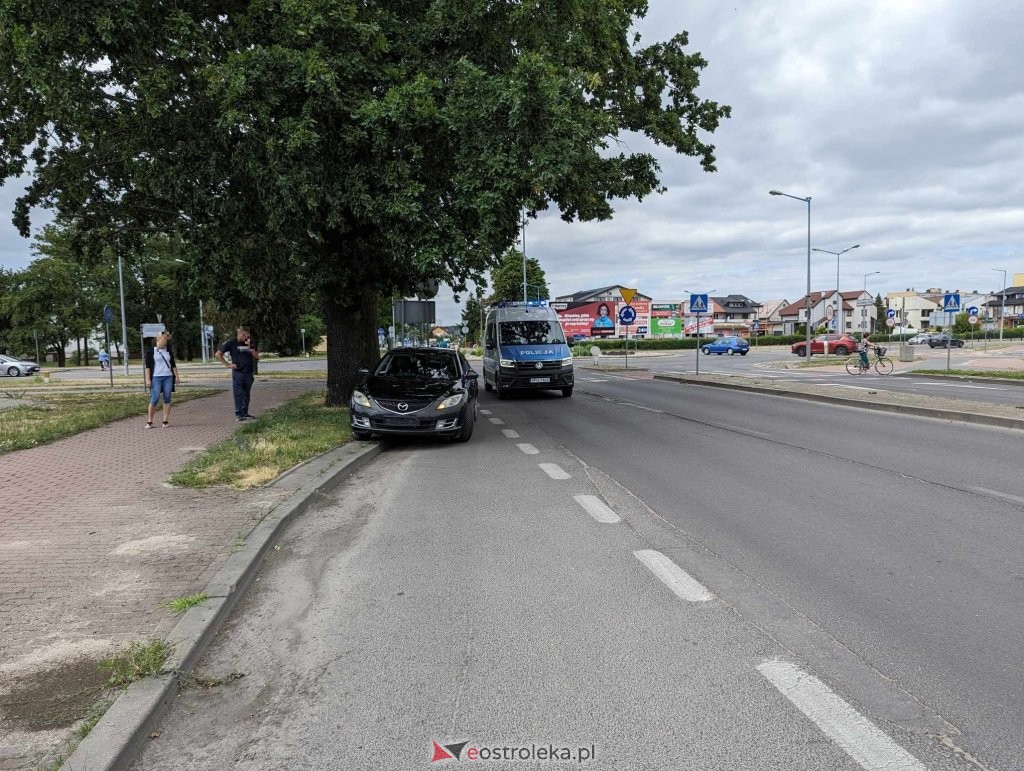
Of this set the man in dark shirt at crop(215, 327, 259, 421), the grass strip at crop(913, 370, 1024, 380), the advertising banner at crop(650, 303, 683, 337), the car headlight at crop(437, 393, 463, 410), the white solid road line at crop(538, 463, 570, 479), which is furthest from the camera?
the advertising banner at crop(650, 303, 683, 337)

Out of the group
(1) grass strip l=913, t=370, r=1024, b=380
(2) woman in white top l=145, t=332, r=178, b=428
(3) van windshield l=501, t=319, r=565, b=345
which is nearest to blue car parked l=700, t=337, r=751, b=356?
(1) grass strip l=913, t=370, r=1024, b=380

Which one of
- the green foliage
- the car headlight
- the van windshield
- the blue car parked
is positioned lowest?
the green foliage

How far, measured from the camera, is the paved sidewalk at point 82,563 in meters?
2.99

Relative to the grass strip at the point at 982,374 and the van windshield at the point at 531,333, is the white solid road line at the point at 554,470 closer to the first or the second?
the van windshield at the point at 531,333

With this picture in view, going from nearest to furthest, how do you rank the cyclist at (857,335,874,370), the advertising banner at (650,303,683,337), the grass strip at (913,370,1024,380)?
the grass strip at (913,370,1024,380) → the cyclist at (857,335,874,370) → the advertising banner at (650,303,683,337)

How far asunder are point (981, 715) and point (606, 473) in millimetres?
5351

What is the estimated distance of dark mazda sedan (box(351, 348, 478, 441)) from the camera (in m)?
9.94

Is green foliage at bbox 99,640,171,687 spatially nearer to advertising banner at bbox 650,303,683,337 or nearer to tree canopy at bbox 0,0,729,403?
tree canopy at bbox 0,0,729,403

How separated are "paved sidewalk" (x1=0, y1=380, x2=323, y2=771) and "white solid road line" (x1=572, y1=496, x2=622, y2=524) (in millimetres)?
2859

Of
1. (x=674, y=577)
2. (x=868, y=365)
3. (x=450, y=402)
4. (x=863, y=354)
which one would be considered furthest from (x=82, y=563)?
(x=868, y=365)

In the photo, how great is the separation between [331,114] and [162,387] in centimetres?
608

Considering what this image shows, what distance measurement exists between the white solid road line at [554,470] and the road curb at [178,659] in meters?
2.78

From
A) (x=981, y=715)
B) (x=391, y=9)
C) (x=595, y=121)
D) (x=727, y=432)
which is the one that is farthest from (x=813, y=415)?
(x=981, y=715)

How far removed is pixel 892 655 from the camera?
331cm
